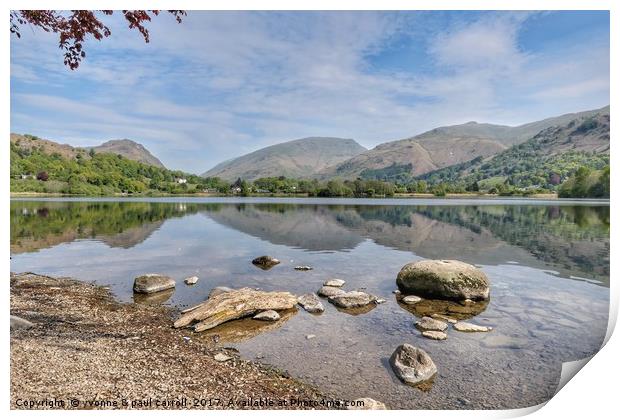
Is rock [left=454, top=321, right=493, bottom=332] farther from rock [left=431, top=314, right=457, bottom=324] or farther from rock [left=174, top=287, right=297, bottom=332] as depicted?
rock [left=174, top=287, right=297, bottom=332]

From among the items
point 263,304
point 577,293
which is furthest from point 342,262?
point 577,293

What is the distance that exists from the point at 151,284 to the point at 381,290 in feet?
31.6

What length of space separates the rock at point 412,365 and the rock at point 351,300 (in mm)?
4273

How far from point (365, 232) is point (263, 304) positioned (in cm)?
2533

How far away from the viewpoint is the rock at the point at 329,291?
525 inches

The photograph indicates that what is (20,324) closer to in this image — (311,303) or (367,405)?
(311,303)

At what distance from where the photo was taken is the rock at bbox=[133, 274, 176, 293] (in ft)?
45.2

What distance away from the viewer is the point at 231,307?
10625mm

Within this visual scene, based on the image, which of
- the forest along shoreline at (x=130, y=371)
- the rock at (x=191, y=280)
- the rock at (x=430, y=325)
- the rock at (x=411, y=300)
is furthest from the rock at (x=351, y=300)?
the rock at (x=191, y=280)

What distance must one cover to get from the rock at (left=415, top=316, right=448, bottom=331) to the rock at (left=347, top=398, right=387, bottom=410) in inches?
170

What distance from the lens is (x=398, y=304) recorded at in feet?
40.8

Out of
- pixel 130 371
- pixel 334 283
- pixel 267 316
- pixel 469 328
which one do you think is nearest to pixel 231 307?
pixel 267 316

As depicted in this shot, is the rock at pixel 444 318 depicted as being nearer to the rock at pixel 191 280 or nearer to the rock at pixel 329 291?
the rock at pixel 329 291
